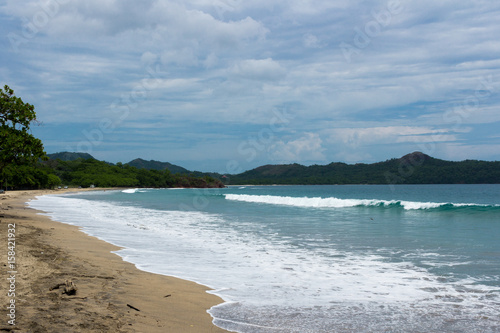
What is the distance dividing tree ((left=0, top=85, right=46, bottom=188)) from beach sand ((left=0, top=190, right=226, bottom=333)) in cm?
810

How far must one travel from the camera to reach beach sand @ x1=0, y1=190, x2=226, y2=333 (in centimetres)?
424

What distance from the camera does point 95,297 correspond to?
5.26m

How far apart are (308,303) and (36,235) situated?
29.6 feet

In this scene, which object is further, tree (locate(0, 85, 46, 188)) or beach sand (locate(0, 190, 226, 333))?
tree (locate(0, 85, 46, 188))

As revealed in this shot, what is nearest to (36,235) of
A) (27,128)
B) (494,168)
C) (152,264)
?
(152,264)

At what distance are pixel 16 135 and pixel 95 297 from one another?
12.6 meters

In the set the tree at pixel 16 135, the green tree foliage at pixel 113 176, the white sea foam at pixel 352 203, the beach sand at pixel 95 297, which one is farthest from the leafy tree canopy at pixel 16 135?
the green tree foliage at pixel 113 176

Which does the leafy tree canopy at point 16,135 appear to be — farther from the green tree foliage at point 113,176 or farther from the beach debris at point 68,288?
the green tree foliage at point 113,176

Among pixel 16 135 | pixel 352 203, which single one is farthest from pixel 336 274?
pixel 352 203

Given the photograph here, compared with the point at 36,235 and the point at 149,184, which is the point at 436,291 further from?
the point at 149,184

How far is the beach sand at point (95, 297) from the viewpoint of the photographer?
424 centimetres

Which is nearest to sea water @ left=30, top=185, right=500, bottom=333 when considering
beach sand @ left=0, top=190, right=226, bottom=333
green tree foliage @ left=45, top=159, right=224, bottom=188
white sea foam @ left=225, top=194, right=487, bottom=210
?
beach sand @ left=0, top=190, right=226, bottom=333

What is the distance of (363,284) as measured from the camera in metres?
6.97

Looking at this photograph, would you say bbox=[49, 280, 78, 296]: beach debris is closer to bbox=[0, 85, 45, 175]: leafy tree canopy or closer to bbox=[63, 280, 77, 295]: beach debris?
bbox=[63, 280, 77, 295]: beach debris
